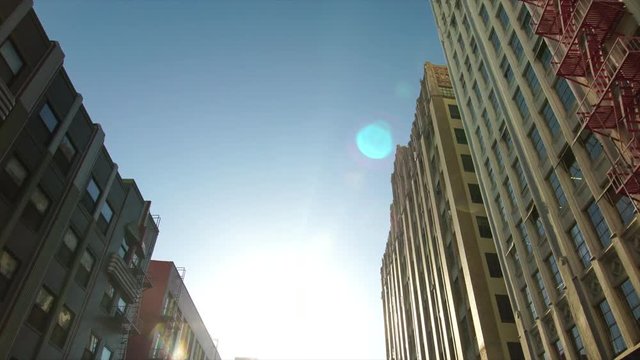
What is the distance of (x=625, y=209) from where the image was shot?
19844 mm

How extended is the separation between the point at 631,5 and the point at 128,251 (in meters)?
34.3

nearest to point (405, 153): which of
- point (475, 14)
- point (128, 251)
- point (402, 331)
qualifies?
point (402, 331)

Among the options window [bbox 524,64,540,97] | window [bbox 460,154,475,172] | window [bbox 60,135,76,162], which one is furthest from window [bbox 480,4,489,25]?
window [bbox 60,135,76,162]

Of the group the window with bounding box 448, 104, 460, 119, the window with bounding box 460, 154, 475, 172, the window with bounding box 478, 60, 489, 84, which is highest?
the window with bounding box 448, 104, 460, 119

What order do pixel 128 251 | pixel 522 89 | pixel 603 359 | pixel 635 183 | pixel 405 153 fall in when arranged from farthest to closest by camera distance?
pixel 405 153
pixel 128 251
pixel 522 89
pixel 603 359
pixel 635 183

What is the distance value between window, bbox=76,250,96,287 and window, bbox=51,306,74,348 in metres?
2.12

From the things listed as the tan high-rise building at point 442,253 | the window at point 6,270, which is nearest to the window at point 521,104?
the tan high-rise building at point 442,253

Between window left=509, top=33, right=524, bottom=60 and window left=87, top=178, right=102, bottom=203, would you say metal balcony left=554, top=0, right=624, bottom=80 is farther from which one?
window left=87, top=178, right=102, bottom=203

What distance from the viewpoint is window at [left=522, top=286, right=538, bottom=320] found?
2747cm

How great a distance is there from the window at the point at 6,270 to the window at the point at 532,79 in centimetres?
2978

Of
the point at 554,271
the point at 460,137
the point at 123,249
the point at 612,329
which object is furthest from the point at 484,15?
the point at 123,249

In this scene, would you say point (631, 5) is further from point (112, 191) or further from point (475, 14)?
point (112, 191)

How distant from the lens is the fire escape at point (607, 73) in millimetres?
18906

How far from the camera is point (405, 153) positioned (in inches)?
2478
